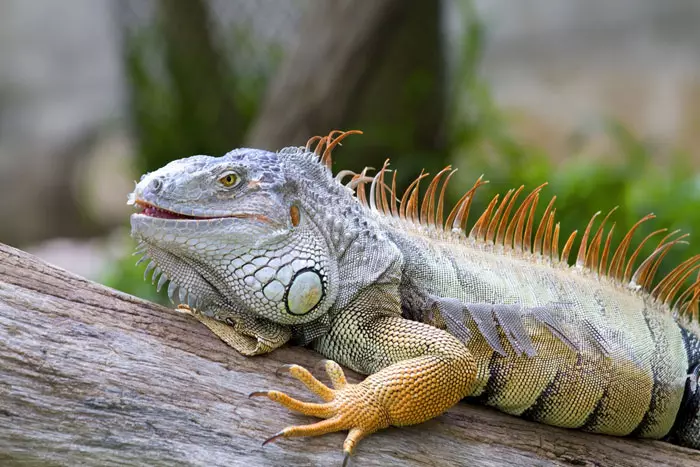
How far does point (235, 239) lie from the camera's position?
274 centimetres

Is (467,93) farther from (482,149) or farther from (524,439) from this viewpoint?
(524,439)

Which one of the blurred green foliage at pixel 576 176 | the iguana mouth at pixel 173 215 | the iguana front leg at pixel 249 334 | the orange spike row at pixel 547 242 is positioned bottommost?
the iguana front leg at pixel 249 334

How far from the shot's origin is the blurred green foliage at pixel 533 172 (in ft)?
21.6

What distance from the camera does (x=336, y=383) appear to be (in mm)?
2727

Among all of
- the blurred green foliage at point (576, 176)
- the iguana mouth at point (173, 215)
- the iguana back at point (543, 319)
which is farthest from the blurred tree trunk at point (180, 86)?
the iguana mouth at point (173, 215)

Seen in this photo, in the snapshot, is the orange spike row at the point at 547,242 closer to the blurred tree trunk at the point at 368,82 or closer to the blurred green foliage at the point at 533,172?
the blurred green foliage at the point at 533,172

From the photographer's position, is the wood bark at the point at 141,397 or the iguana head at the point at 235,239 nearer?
the wood bark at the point at 141,397

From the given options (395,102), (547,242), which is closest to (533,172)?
(395,102)

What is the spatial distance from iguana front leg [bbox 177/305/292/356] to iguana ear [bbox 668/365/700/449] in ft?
6.91

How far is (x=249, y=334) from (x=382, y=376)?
0.61 meters

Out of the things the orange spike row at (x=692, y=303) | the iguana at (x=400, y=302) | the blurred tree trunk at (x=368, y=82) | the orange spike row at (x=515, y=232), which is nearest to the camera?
the iguana at (x=400, y=302)

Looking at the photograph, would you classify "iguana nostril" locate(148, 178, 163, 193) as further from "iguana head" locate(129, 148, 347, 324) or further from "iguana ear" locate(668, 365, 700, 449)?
"iguana ear" locate(668, 365, 700, 449)

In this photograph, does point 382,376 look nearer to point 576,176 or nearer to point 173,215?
point 173,215

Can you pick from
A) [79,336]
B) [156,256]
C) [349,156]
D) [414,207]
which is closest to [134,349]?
[79,336]
